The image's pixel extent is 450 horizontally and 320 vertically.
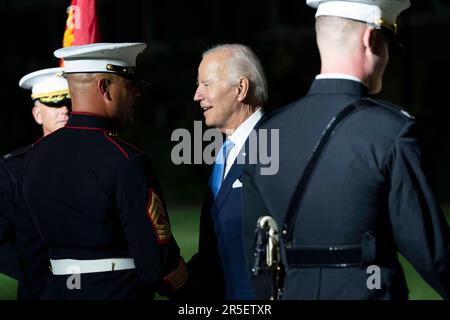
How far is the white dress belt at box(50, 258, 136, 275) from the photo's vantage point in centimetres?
461

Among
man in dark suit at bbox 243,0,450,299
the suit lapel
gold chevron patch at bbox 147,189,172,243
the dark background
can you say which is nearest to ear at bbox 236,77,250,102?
the suit lapel

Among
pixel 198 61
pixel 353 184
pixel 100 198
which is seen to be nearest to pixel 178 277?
pixel 100 198

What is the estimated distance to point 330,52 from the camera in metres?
3.80

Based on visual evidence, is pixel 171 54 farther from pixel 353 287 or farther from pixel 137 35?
pixel 353 287

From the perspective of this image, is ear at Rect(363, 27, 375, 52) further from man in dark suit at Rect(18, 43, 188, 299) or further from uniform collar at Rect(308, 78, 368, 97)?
man in dark suit at Rect(18, 43, 188, 299)

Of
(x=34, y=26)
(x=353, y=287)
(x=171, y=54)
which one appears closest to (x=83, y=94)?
(x=353, y=287)

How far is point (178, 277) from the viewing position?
468 cm

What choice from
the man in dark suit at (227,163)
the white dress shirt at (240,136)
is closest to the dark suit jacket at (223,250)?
the man in dark suit at (227,163)

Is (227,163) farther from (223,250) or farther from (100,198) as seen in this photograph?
(100,198)

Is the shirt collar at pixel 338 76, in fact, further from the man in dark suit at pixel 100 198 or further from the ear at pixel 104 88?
the ear at pixel 104 88

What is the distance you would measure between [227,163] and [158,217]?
79 centimetres

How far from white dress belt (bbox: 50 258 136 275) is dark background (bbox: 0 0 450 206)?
625 inches

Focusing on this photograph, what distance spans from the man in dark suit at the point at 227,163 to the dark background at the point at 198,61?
49.3ft

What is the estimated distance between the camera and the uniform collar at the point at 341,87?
379 cm
